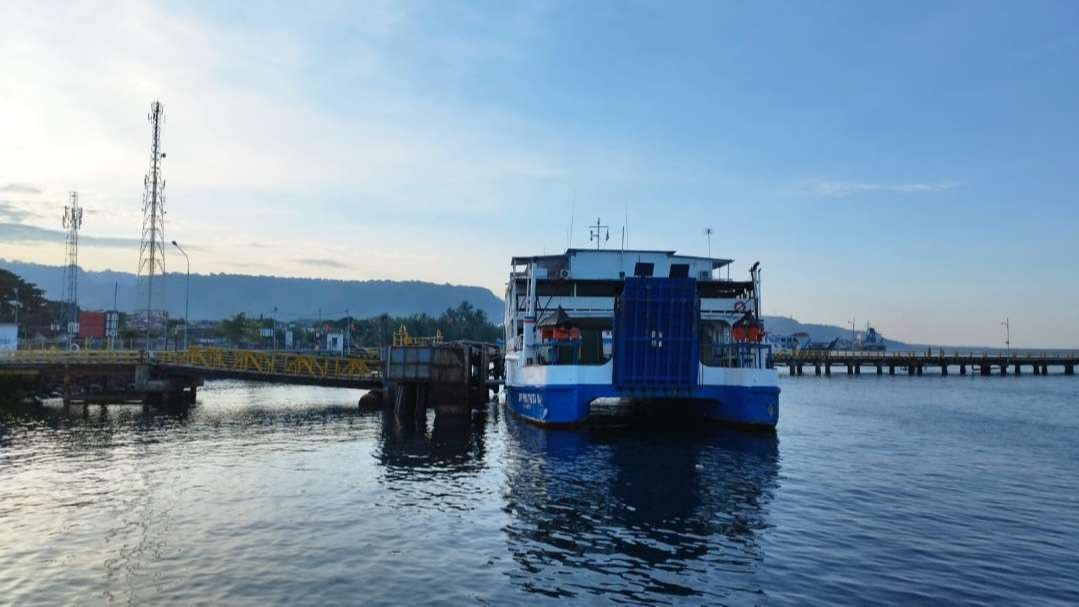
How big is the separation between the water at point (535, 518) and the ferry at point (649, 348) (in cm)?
224

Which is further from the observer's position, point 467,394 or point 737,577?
point 467,394

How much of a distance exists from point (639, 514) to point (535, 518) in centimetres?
289

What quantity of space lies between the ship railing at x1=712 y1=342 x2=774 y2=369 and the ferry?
0.18 ft

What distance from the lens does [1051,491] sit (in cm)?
2350

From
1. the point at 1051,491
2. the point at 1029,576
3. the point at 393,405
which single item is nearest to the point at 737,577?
the point at 1029,576

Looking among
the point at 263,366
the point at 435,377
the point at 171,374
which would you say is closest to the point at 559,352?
the point at 435,377

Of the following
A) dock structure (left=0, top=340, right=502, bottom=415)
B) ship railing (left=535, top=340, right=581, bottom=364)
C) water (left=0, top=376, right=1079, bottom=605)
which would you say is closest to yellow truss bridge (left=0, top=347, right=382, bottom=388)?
dock structure (left=0, top=340, right=502, bottom=415)

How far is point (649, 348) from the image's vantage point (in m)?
35.5

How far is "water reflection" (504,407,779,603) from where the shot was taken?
1417 centimetres

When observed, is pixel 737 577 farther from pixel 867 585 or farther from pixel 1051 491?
pixel 1051 491

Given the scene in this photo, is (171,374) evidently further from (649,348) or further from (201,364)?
(649,348)

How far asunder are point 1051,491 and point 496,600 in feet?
68.1

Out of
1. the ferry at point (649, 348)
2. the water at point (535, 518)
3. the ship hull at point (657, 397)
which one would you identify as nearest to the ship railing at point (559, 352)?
the ferry at point (649, 348)

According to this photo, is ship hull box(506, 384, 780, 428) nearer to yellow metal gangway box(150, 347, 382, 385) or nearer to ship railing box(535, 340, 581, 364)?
ship railing box(535, 340, 581, 364)
